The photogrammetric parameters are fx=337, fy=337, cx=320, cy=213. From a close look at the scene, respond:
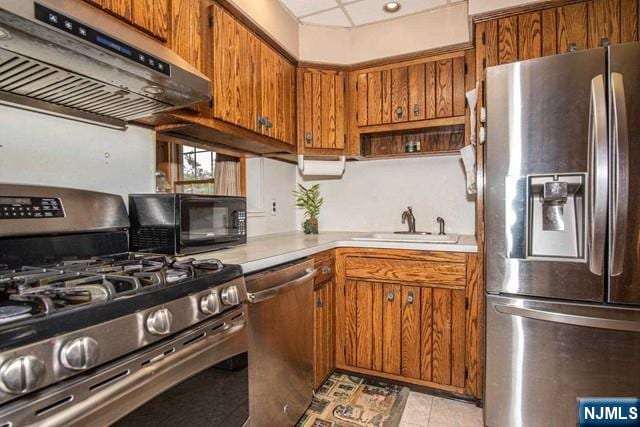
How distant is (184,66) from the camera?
4.01 ft

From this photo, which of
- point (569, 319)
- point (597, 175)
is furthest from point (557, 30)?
point (569, 319)

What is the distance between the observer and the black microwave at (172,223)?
137 centimetres

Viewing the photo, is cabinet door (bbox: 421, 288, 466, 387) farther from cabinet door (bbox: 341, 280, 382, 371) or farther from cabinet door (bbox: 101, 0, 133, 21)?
cabinet door (bbox: 101, 0, 133, 21)

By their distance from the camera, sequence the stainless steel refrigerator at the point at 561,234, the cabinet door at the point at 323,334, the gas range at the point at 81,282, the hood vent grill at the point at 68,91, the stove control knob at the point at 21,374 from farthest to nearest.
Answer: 1. the cabinet door at the point at 323,334
2. the stainless steel refrigerator at the point at 561,234
3. the hood vent grill at the point at 68,91
4. the gas range at the point at 81,282
5. the stove control knob at the point at 21,374

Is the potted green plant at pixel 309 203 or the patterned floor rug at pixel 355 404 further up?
the potted green plant at pixel 309 203

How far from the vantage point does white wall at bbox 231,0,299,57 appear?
178 cm

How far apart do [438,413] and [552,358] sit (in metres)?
0.66

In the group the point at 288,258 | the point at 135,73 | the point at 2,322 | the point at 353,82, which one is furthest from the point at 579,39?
the point at 2,322

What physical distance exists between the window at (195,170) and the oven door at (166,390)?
1.13 m

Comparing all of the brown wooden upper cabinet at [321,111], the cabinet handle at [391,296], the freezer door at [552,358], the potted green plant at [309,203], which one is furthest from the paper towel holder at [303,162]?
the freezer door at [552,358]

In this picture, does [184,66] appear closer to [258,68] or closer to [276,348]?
[258,68]

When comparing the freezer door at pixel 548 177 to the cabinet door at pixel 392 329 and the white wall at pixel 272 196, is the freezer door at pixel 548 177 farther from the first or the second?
the white wall at pixel 272 196

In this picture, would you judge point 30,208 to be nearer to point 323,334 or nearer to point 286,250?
point 286,250

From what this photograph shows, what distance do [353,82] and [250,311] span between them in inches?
73.4
